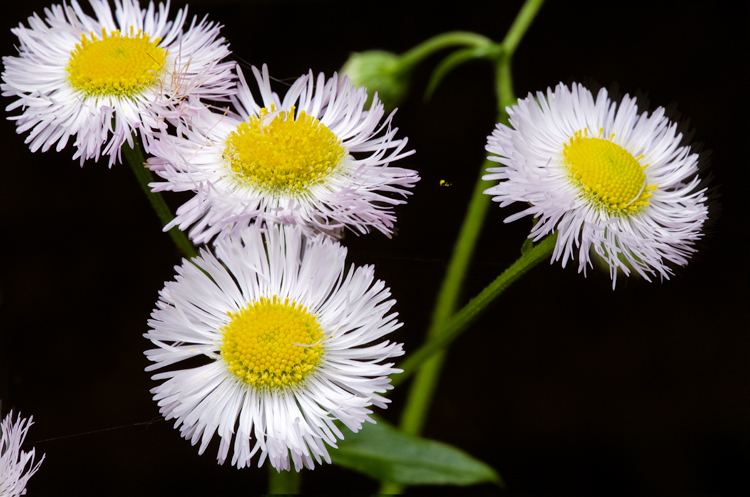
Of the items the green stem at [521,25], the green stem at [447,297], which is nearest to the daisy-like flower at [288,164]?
the green stem at [447,297]

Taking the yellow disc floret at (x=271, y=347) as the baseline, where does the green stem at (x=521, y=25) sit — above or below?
above

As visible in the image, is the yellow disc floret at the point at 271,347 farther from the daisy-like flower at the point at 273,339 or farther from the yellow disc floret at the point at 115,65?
the yellow disc floret at the point at 115,65

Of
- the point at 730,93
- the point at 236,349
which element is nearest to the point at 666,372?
the point at 730,93

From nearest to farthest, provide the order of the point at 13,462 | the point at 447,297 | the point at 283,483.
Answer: the point at 13,462 < the point at 283,483 < the point at 447,297

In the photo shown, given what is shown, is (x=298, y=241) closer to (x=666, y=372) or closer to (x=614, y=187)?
(x=614, y=187)

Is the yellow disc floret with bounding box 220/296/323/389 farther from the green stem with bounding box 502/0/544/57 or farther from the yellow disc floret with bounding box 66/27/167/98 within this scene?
the green stem with bounding box 502/0/544/57

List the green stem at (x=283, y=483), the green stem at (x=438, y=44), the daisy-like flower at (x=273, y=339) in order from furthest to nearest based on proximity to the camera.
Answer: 1. the green stem at (x=438, y=44)
2. the green stem at (x=283, y=483)
3. the daisy-like flower at (x=273, y=339)

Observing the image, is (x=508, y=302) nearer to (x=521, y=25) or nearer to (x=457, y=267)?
(x=457, y=267)

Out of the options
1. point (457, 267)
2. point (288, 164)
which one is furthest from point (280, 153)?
point (457, 267)
